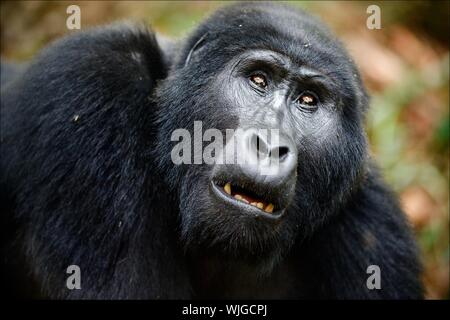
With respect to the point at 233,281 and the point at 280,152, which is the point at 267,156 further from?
the point at 233,281

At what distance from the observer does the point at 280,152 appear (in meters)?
3.78

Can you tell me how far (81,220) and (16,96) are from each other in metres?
1.17

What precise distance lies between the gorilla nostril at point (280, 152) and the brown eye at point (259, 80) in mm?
661

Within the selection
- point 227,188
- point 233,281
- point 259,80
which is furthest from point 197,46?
point 233,281

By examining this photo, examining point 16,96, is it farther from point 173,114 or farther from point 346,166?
point 346,166

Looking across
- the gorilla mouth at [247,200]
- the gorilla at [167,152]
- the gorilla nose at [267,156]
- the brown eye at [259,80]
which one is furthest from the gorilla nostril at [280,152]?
the brown eye at [259,80]

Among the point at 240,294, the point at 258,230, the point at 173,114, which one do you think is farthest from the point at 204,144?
the point at 240,294

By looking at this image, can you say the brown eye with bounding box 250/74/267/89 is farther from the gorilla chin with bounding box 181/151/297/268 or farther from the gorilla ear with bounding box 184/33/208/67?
the gorilla chin with bounding box 181/151/297/268

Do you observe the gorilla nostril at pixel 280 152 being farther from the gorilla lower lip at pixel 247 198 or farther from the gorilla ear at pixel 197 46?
the gorilla ear at pixel 197 46

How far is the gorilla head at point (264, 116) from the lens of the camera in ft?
13.0

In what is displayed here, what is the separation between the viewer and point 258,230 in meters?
A: 3.97

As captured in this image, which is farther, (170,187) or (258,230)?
(170,187)

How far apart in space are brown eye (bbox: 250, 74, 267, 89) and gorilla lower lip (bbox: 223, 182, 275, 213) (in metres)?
0.76

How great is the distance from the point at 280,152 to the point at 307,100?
0.74 m
